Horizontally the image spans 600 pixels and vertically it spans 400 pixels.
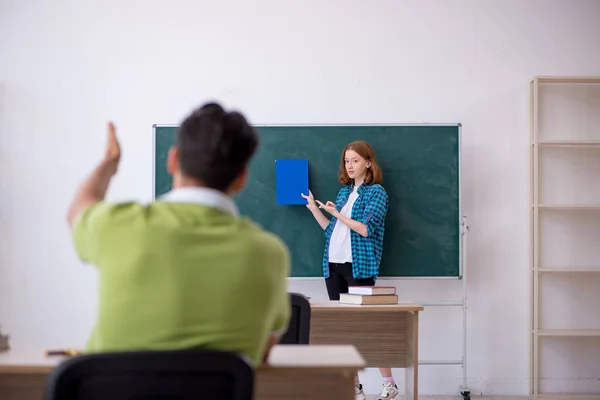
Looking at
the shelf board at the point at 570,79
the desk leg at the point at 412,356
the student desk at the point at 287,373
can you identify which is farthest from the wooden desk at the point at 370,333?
the student desk at the point at 287,373

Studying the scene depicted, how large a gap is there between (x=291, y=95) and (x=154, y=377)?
161 inches

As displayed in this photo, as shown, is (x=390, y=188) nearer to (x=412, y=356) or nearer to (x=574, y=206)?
(x=574, y=206)

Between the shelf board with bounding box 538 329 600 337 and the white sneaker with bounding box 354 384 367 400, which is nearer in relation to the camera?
the white sneaker with bounding box 354 384 367 400

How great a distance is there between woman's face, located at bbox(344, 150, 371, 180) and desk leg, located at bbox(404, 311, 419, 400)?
4.06 feet

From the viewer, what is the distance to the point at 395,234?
5.16 meters

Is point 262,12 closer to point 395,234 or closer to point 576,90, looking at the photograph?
point 395,234

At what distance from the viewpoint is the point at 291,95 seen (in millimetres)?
5336

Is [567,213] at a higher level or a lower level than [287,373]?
higher

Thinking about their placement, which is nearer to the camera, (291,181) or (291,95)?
(291,181)

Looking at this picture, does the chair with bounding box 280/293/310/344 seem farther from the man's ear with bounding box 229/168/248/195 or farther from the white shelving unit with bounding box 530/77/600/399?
the white shelving unit with bounding box 530/77/600/399

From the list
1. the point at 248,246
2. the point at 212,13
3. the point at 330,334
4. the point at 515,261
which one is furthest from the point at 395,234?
the point at 248,246

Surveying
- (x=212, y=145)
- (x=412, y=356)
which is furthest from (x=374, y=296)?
(x=212, y=145)

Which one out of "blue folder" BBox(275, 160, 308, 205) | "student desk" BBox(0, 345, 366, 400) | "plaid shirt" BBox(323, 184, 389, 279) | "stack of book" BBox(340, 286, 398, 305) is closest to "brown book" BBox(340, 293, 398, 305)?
"stack of book" BBox(340, 286, 398, 305)

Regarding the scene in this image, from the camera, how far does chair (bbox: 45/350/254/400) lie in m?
1.37
